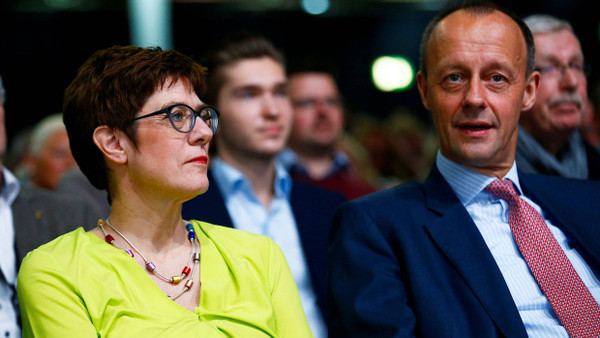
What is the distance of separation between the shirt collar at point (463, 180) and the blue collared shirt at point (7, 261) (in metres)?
1.43

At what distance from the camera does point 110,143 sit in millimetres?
1702

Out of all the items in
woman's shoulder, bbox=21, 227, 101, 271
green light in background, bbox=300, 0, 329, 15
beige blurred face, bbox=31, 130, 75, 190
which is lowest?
beige blurred face, bbox=31, 130, 75, 190

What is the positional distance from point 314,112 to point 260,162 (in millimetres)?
1091

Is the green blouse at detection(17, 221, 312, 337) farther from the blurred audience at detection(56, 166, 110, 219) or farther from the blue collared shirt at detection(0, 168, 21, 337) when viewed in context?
the blurred audience at detection(56, 166, 110, 219)

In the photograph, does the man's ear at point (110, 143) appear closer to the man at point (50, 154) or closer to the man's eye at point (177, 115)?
the man's eye at point (177, 115)

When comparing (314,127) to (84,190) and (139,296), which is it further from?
(139,296)

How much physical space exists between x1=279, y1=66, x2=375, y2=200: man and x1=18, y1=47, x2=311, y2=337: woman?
76.9 inches

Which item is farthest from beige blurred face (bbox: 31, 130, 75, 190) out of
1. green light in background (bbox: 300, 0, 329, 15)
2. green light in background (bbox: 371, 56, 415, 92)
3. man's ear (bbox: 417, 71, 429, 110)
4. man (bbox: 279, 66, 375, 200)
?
green light in background (bbox: 371, 56, 415, 92)

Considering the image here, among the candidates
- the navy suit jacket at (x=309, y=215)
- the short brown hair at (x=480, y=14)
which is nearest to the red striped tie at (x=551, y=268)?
the short brown hair at (x=480, y=14)

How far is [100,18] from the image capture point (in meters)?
8.19

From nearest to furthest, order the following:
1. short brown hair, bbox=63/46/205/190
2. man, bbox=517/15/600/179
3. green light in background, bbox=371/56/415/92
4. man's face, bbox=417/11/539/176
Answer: short brown hair, bbox=63/46/205/190
man's face, bbox=417/11/539/176
man, bbox=517/15/600/179
green light in background, bbox=371/56/415/92

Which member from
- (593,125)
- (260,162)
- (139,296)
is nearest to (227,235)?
(139,296)

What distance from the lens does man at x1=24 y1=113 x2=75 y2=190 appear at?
13.5ft

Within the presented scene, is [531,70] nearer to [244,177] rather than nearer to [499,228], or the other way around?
Answer: [499,228]
